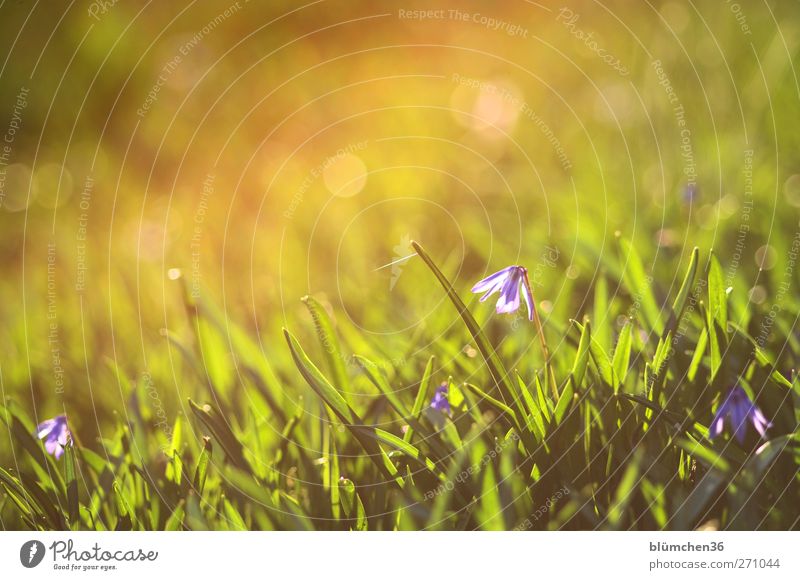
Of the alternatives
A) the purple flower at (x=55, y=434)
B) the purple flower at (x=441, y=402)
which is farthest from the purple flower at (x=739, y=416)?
the purple flower at (x=55, y=434)

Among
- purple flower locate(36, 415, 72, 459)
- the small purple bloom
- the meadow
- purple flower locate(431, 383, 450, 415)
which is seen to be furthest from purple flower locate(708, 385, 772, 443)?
purple flower locate(36, 415, 72, 459)

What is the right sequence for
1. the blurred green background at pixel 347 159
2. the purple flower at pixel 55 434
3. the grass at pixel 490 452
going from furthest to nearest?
the blurred green background at pixel 347 159, the purple flower at pixel 55 434, the grass at pixel 490 452

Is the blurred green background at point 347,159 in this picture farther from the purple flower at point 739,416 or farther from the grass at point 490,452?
the purple flower at point 739,416

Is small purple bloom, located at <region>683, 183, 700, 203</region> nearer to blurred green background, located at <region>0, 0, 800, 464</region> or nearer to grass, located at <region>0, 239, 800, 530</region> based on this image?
blurred green background, located at <region>0, 0, 800, 464</region>

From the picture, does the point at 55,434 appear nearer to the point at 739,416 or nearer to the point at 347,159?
the point at 347,159

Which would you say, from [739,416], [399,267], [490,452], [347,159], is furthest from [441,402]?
[347,159]
